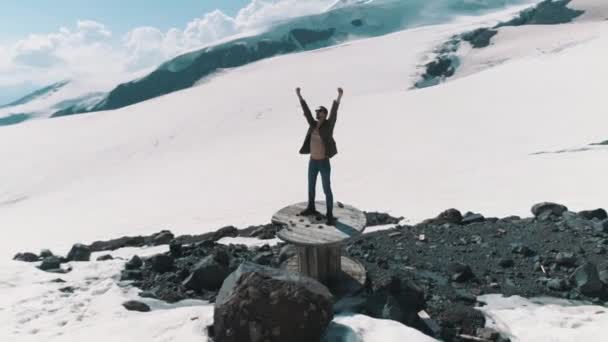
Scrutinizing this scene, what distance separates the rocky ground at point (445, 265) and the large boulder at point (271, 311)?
1.37 meters

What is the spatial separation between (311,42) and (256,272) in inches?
5272

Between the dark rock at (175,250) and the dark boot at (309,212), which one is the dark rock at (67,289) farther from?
the dark boot at (309,212)

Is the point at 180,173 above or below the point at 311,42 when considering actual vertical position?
below

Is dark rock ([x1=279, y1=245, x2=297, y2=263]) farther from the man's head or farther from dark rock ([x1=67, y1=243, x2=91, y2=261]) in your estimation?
dark rock ([x1=67, y1=243, x2=91, y2=261])

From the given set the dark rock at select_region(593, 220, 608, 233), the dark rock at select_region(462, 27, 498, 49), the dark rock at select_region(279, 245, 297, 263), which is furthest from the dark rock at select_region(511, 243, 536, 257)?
the dark rock at select_region(462, 27, 498, 49)

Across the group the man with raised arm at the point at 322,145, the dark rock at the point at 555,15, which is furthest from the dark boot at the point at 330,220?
the dark rock at the point at 555,15

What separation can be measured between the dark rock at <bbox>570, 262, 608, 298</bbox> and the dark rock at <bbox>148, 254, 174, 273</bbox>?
7.02m

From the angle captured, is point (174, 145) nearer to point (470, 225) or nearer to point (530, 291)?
point (470, 225)

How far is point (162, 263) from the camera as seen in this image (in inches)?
370

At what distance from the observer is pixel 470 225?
437 inches

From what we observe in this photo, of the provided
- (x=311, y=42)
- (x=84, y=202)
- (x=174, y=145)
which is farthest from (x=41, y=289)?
(x=311, y=42)

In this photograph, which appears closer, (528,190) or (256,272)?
(256,272)

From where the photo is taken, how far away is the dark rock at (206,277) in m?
8.60

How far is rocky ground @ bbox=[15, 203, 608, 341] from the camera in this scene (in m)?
7.33
